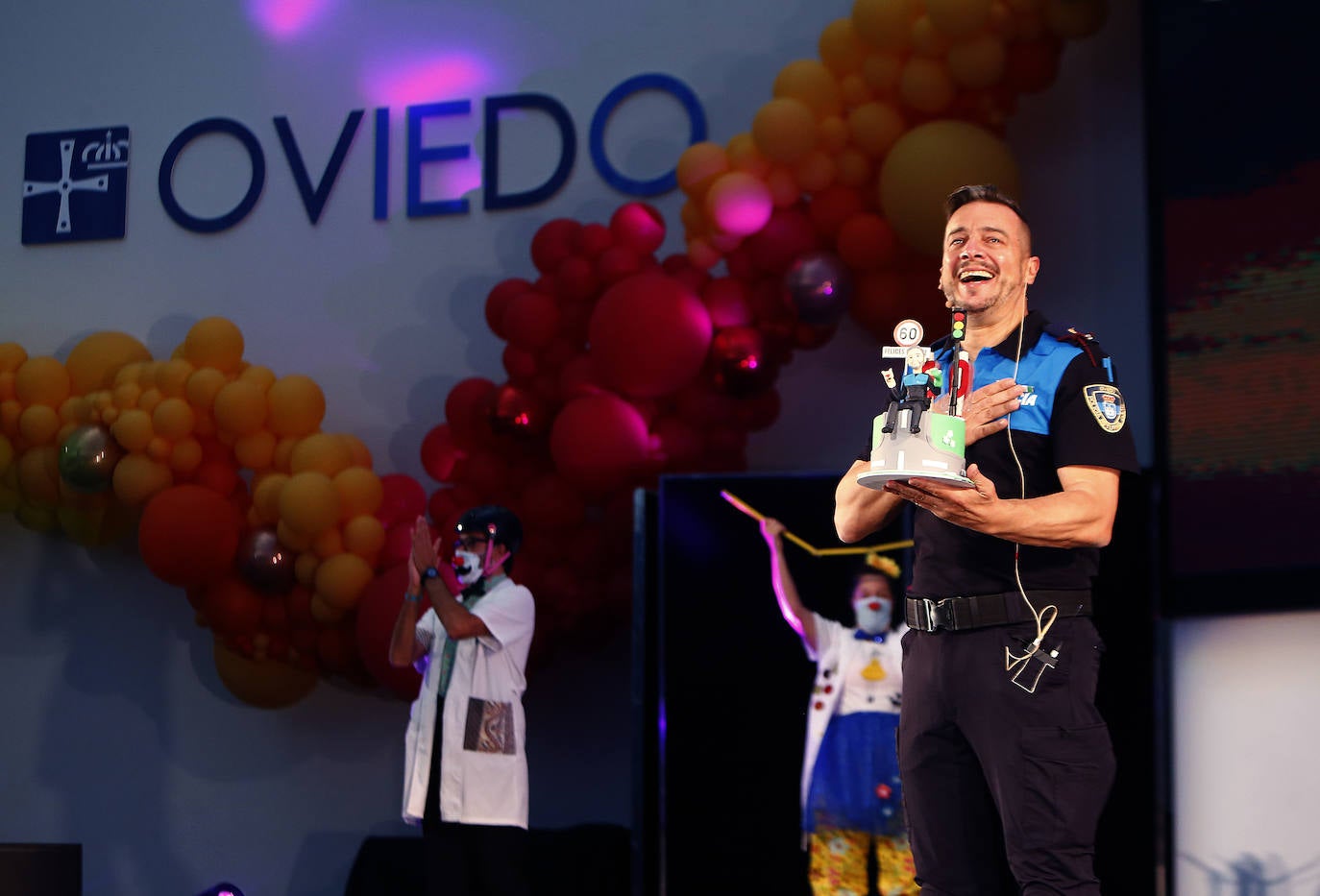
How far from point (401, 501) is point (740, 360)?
1300 millimetres

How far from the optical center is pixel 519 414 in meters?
4.20

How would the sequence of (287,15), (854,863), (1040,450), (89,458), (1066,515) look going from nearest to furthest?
(1066,515), (1040,450), (854,863), (89,458), (287,15)

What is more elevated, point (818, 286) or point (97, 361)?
point (818, 286)

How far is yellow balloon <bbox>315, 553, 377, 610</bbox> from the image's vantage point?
425 cm

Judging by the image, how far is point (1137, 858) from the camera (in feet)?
10.8

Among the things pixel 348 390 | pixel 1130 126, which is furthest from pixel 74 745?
pixel 1130 126

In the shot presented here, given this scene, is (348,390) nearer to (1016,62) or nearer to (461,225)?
(461,225)

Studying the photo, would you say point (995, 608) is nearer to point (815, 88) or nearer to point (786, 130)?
point (786, 130)

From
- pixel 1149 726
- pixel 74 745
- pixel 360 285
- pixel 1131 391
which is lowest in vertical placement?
pixel 74 745

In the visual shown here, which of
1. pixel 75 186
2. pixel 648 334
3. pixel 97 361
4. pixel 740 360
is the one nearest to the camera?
pixel 648 334

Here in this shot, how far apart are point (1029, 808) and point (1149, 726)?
1789mm

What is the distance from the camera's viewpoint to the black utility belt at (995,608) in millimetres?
1748

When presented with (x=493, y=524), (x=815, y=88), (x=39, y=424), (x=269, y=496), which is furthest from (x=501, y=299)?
(x=39, y=424)

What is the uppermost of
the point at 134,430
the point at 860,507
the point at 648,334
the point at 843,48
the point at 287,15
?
the point at 287,15
